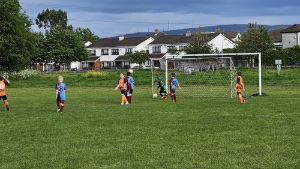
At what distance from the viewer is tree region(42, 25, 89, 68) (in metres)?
98.4

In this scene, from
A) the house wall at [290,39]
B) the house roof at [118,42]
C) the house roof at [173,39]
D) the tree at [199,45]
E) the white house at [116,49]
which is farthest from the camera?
the house roof at [118,42]

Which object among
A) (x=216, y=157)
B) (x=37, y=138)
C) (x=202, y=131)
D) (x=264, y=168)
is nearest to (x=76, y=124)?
(x=37, y=138)

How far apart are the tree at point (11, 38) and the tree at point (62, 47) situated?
108ft

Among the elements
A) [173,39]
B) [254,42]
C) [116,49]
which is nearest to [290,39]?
[254,42]

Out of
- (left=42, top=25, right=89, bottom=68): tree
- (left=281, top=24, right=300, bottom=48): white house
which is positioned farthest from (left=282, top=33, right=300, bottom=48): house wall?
(left=42, top=25, right=89, bottom=68): tree

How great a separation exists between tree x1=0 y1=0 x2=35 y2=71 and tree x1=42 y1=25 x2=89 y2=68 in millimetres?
33004

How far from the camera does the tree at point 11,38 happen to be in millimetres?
61175

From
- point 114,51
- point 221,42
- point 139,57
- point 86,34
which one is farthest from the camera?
point 86,34

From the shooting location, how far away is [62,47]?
98.9m

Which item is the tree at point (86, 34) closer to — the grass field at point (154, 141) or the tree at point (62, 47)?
the tree at point (62, 47)

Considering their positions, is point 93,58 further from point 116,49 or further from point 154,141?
point 154,141

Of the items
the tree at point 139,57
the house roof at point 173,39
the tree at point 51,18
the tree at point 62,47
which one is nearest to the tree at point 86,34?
the tree at point 51,18

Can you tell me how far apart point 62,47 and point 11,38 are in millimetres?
37006

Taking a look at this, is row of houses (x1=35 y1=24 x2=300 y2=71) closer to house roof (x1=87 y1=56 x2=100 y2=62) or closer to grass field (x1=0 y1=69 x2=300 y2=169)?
house roof (x1=87 y1=56 x2=100 y2=62)
